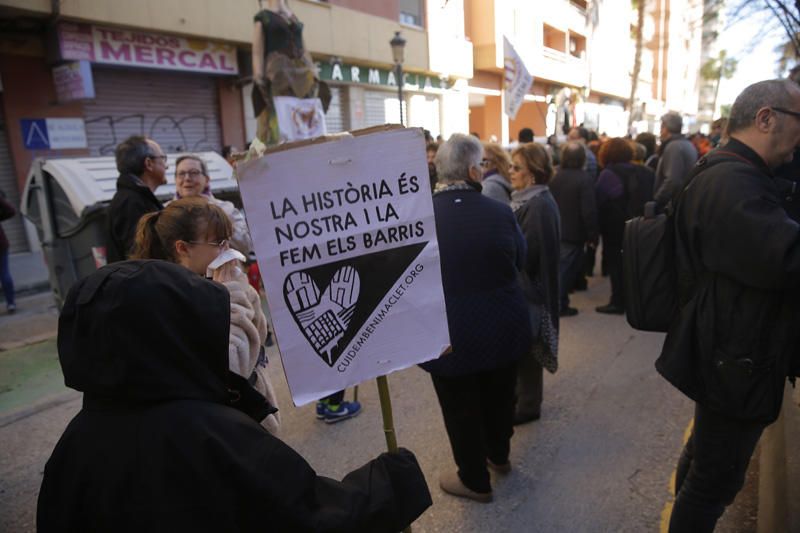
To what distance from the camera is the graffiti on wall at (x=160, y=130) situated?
37.6 ft

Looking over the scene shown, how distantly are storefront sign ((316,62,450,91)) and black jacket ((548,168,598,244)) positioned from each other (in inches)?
372

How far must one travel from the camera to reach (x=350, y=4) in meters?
16.2

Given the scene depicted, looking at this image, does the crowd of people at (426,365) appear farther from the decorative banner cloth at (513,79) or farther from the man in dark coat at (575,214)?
the decorative banner cloth at (513,79)

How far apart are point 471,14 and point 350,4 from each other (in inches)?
306

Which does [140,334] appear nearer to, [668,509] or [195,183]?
[668,509]

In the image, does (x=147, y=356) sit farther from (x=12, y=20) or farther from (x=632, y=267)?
(x=12, y=20)

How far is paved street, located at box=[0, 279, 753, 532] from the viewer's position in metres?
2.79

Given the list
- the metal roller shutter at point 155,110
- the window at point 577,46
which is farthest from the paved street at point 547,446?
the window at point 577,46

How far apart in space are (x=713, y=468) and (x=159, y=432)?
1859 mm

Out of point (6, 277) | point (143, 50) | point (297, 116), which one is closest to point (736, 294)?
point (297, 116)

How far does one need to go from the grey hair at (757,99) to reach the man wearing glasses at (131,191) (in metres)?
3.24

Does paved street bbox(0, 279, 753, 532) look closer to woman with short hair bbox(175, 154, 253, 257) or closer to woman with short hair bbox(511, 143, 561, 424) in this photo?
woman with short hair bbox(511, 143, 561, 424)

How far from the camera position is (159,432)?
118cm

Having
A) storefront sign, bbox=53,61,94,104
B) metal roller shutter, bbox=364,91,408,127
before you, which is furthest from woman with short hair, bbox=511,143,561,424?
metal roller shutter, bbox=364,91,408,127
